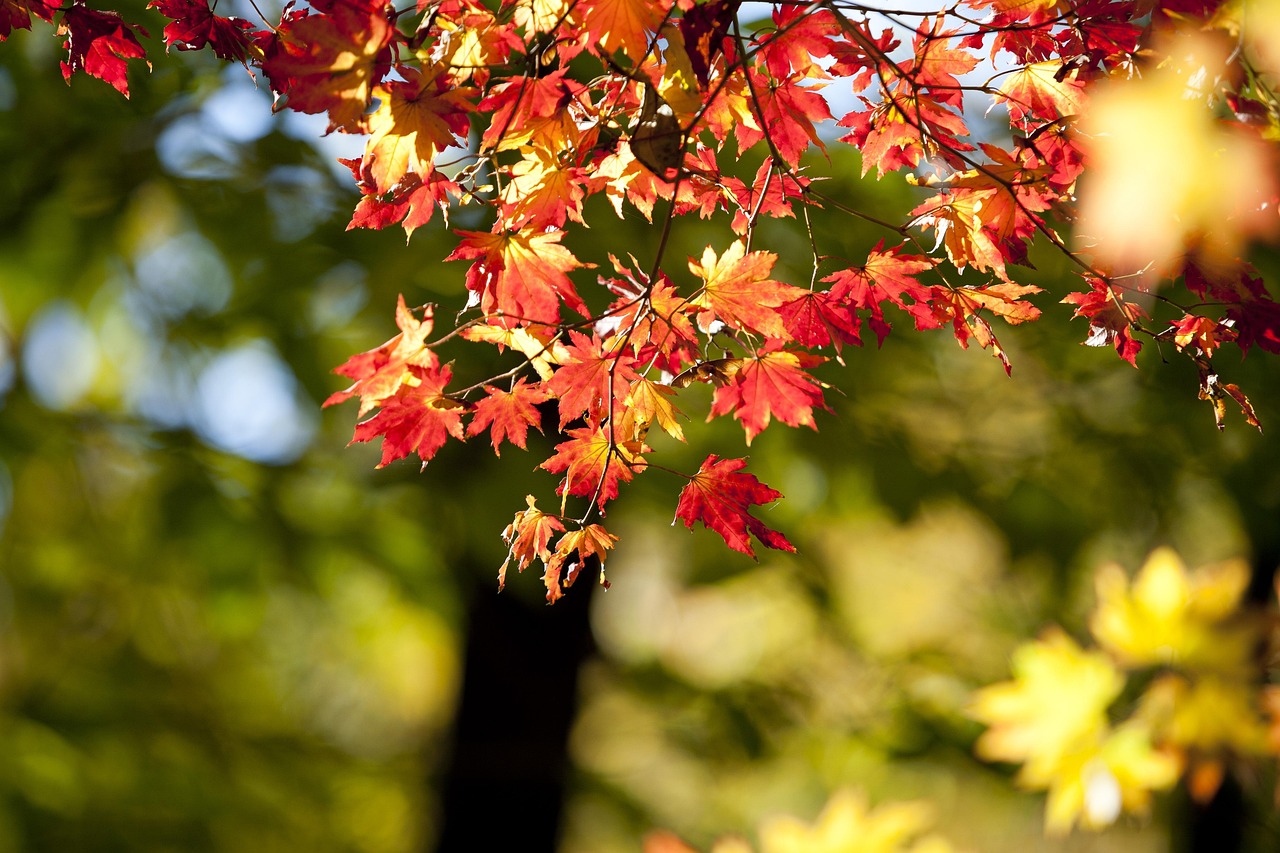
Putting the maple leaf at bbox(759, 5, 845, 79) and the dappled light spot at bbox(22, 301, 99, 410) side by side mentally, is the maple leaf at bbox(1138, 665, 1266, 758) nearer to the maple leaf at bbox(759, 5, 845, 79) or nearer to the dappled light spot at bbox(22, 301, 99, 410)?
the maple leaf at bbox(759, 5, 845, 79)

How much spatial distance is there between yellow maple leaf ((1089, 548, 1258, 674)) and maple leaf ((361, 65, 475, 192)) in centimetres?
81

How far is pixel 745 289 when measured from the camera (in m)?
1.02

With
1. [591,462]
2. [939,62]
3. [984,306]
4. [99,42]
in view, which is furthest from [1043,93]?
[99,42]

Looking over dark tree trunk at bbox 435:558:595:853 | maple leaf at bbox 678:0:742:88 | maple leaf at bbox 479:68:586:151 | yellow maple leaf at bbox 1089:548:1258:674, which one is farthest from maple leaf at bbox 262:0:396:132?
dark tree trunk at bbox 435:558:595:853

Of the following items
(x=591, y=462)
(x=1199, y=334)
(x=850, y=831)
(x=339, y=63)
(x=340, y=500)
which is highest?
(x=339, y=63)

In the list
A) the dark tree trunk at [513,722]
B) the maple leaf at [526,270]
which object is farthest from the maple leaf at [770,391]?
the dark tree trunk at [513,722]

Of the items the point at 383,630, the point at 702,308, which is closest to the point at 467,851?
the point at 383,630

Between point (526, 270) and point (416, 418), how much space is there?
0.24 m

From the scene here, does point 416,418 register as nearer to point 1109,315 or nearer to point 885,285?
point 885,285

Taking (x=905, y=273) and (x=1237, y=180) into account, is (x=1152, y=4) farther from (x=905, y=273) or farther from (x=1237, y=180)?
(x=905, y=273)

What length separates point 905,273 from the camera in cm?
117

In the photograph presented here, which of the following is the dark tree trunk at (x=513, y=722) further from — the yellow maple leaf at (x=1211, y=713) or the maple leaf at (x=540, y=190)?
the yellow maple leaf at (x=1211, y=713)

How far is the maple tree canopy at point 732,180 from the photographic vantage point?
875 millimetres

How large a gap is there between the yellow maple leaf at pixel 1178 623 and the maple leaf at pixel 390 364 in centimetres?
78
